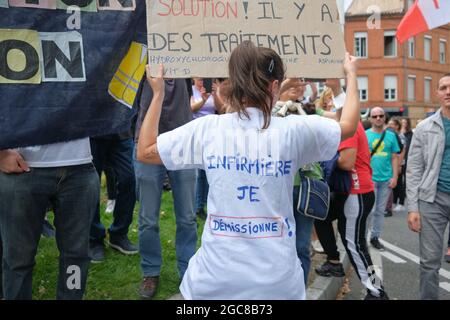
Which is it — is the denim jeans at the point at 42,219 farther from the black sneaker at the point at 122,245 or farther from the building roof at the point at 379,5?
the building roof at the point at 379,5

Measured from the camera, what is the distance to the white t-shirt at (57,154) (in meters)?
2.85

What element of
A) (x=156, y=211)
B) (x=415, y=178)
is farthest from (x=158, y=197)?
(x=415, y=178)

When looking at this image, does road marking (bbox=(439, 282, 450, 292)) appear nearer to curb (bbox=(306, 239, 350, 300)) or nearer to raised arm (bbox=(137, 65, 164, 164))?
curb (bbox=(306, 239, 350, 300))

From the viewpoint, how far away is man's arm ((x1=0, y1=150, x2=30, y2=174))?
275 centimetres

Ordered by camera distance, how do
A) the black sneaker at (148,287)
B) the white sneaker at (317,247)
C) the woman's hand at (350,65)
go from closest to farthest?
the woman's hand at (350,65) < the black sneaker at (148,287) < the white sneaker at (317,247)

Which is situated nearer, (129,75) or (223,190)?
(223,190)

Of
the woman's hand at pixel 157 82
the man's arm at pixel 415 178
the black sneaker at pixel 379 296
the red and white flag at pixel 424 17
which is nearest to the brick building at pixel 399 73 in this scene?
the red and white flag at pixel 424 17

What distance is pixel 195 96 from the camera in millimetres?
4785

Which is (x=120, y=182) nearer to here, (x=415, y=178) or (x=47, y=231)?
(x=47, y=231)

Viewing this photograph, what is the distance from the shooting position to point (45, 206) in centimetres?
292

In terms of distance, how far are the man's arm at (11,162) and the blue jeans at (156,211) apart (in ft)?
3.50

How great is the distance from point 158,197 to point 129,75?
1075 millimetres

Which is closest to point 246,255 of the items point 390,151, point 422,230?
point 422,230

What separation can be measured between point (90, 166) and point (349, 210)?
2.55 m
